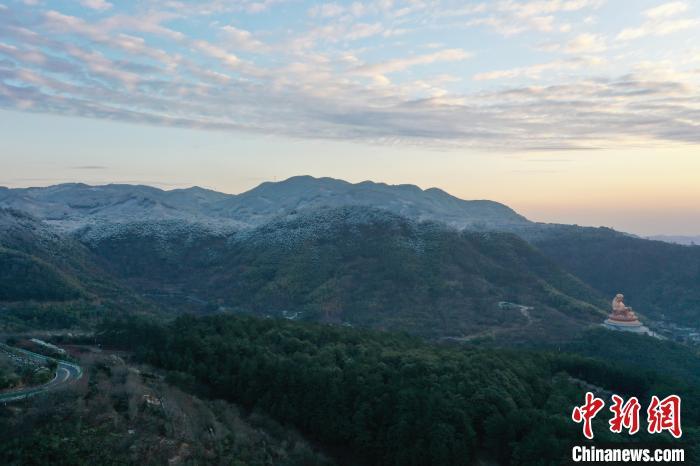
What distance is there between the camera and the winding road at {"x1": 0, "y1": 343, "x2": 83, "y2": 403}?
88.1 feet

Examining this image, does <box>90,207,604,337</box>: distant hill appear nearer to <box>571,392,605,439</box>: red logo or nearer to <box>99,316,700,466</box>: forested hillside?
<box>99,316,700,466</box>: forested hillside

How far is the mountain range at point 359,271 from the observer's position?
7850 cm

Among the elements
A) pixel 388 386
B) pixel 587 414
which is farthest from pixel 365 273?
pixel 587 414

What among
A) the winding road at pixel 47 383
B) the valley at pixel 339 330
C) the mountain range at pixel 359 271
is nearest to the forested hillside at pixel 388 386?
the valley at pixel 339 330

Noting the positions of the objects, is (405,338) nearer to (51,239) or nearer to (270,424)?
(270,424)

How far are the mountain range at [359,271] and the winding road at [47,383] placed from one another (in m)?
37.8

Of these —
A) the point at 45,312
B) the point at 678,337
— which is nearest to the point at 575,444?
the point at 45,312

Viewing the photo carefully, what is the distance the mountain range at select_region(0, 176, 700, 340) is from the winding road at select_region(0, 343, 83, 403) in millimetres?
37818

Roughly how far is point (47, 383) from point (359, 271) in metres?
68.5

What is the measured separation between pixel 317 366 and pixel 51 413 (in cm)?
1537

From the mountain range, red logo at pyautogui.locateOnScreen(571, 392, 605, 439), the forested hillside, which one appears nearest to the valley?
the forested hillside

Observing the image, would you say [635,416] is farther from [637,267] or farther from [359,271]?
[637,267]

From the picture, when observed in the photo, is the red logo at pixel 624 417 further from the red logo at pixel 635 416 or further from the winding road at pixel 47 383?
the winding road at pixel 47 383

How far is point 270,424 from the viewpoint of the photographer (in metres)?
32.9
